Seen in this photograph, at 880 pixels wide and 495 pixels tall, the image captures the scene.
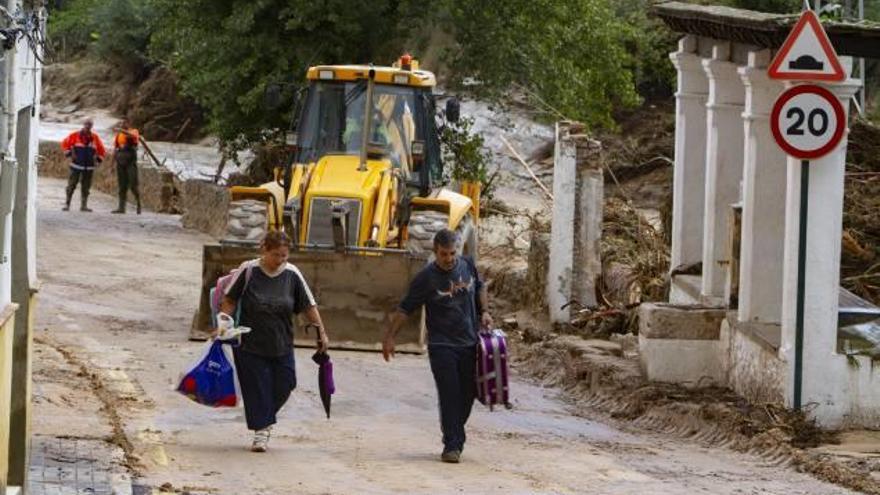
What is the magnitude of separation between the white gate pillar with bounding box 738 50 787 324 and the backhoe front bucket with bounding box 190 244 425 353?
355 cm

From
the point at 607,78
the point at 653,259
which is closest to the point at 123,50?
the point at 607,78

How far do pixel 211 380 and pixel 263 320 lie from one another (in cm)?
54

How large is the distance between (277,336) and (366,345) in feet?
18.9

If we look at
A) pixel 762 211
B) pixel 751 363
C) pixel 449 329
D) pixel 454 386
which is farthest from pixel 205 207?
pixel 454 386

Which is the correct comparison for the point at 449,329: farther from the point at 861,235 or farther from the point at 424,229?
the point at 861,235

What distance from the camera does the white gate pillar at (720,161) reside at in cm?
1922

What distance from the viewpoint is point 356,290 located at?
1931 cm

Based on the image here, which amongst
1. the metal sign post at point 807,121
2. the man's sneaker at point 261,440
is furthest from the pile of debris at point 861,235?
the man's sneaker at point 261,440

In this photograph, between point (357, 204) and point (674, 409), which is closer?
point (674, 409)

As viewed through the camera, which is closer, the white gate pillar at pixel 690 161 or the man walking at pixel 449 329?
the man walking at pixel 449 329

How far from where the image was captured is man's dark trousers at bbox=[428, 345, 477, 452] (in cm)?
1368

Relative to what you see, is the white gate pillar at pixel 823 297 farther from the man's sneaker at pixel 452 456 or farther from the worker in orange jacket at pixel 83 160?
the worker in orange jacket at pixel 83 160

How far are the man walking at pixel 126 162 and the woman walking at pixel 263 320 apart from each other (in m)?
24.5

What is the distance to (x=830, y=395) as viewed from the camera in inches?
594
